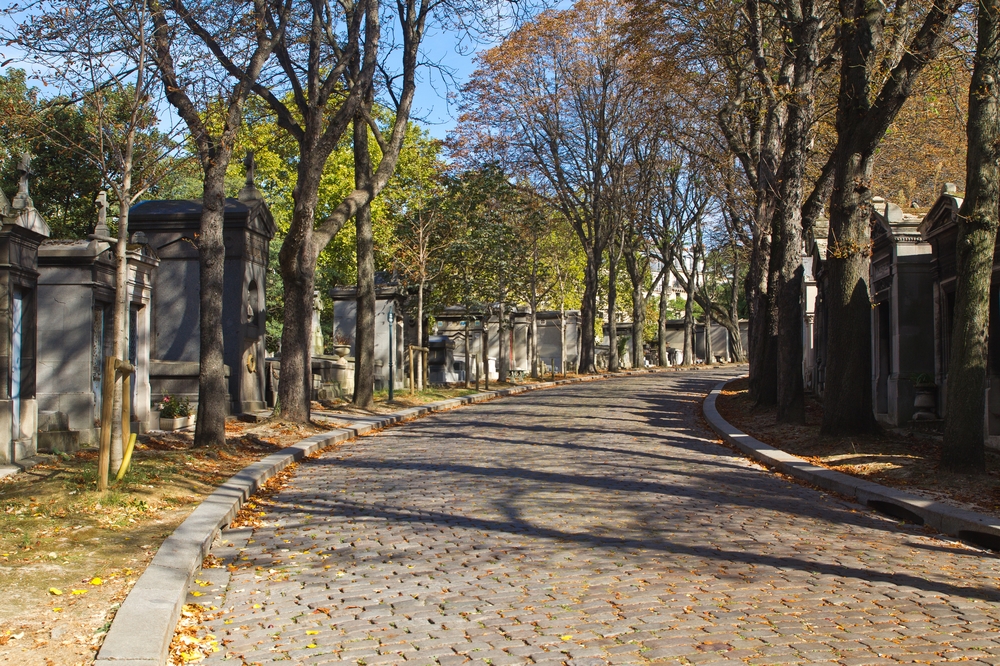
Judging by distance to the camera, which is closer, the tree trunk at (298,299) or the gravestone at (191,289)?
the tree trunk at (298,299)

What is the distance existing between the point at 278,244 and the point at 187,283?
3008 cm

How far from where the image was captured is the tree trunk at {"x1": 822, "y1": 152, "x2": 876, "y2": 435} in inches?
532

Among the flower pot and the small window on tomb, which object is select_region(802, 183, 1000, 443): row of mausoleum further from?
the flower pot

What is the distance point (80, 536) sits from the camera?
7172mm

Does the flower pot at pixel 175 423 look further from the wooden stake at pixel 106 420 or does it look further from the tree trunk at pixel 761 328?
the tree trunk at pixel 761 328

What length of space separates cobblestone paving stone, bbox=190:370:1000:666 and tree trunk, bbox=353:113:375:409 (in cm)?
934

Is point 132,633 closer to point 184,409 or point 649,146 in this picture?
point 184,409

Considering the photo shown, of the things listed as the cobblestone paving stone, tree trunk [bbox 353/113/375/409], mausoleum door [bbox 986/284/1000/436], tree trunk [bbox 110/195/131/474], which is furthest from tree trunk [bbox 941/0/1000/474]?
tree trunk [bbox 353/113/375/409]

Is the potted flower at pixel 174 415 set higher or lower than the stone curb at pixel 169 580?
higher

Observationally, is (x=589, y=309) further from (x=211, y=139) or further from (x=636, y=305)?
(x=211, y=139)

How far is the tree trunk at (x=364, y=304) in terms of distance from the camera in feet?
67.8

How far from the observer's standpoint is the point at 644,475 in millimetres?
11188

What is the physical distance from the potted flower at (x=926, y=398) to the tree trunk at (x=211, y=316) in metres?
11.5

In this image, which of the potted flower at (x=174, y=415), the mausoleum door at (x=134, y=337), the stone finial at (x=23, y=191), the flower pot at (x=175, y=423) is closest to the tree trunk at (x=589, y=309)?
the potted flower at (x=174, y=415)
